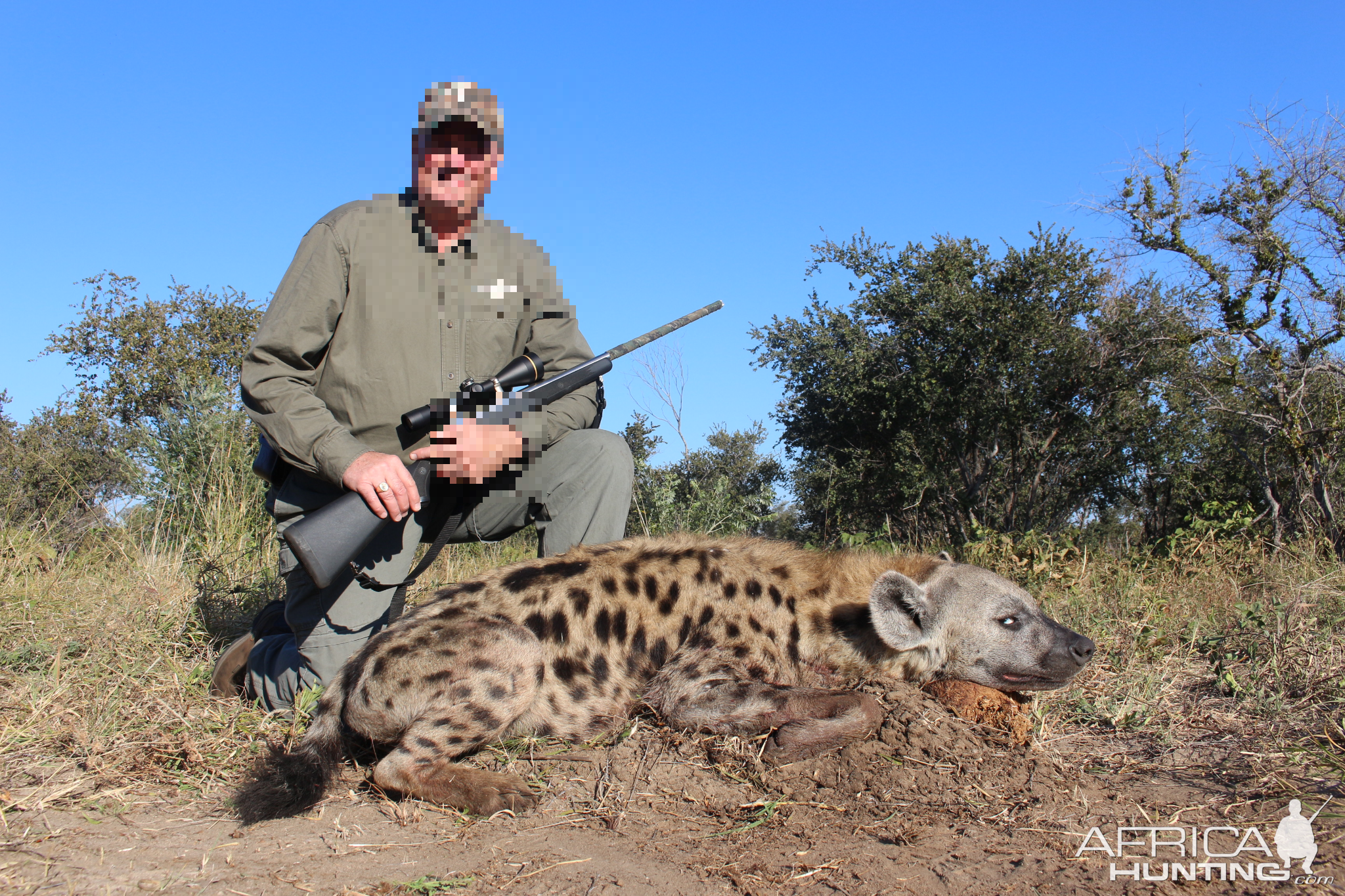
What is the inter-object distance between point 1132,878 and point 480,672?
6.55 ft

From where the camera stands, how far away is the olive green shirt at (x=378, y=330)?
3.55m

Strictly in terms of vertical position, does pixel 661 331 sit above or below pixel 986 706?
above

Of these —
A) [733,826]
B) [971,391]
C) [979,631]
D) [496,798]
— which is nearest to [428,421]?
[496,798]

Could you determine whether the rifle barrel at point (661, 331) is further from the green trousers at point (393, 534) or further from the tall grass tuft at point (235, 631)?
the tall grass tuft at point (235, 631)

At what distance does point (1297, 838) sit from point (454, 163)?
363 cm

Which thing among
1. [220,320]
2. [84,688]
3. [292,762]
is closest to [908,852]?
[292,762]

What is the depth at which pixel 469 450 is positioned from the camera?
12.1ft

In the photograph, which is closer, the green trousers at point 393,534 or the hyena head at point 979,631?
the hyena head at point 979,631

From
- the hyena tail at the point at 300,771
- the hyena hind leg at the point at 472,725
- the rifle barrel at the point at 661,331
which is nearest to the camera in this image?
the hyena tail at the point at 300,771

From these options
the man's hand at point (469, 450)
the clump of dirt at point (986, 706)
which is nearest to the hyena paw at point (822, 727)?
the clump of dirt at point (986, 706)

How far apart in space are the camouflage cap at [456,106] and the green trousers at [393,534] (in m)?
1.41

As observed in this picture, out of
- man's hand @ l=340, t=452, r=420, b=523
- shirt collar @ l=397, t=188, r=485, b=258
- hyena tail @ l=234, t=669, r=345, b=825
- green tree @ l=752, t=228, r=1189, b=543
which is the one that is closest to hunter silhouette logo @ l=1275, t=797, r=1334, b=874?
hyena tail @ l=234, t=669, r=345, b=825

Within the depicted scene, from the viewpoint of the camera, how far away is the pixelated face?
12.5ft

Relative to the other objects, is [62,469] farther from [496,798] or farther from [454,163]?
[496,798]
